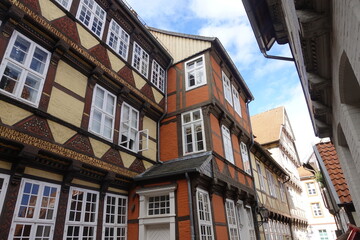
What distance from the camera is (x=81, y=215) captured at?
264 inches

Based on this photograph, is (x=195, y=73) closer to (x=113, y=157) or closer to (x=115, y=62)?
(x=115, y=62)

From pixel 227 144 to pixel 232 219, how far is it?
3.32 metres

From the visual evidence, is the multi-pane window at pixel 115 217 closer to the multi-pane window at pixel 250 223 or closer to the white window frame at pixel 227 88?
the multi-pane window at pixel 250 223

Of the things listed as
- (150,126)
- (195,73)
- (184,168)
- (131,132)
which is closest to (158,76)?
(195,73)

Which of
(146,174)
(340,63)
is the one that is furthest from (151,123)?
(340,63)

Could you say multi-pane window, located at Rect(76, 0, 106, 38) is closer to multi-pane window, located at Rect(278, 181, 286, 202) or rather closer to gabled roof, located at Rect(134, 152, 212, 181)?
gabled roof, located at Rect(134, 152, 212, 181)

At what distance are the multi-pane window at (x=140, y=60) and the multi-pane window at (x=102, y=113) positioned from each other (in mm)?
2271

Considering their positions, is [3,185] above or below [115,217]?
above

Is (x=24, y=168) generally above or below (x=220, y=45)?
below

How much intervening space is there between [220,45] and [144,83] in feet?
15.1

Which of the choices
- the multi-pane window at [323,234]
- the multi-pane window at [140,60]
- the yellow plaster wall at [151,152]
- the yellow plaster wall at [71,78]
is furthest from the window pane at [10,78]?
the multi-pane window at [323,234]

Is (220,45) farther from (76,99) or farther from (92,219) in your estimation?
(92,219)

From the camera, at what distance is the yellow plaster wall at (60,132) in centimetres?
643

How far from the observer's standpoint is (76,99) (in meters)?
7.39
